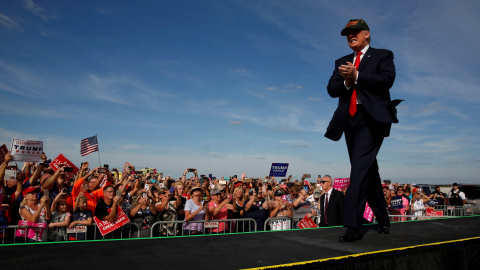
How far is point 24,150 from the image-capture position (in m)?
9.09

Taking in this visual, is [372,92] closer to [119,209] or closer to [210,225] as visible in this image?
[210,225]

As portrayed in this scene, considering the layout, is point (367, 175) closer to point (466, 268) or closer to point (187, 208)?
point (466, 268)

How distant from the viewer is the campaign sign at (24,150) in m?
9.02

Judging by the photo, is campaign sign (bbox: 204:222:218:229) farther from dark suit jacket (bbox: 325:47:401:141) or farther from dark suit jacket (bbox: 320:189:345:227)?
dark suit jacket (bbox: 325:47:401:141)

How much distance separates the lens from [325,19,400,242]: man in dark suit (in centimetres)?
281

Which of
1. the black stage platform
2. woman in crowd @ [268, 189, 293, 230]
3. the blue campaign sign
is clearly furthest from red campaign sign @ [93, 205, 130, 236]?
the blue campaign sign

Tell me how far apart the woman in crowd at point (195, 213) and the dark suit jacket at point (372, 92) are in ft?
14.0

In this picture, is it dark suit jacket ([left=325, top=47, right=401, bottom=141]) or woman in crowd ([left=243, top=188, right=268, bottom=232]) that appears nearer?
dark suit jacket ([left=325, top=47, right=401, bottom=141])

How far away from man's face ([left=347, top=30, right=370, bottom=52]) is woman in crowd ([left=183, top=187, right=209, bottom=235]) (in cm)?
462

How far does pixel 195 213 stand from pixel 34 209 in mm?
2821

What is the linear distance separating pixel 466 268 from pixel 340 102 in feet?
5.08

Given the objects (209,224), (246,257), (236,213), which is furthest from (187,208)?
(246,257)

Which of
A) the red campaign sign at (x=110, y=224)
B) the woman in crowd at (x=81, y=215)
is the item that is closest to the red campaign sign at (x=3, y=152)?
the woman in crowd at (x=81, y=215)

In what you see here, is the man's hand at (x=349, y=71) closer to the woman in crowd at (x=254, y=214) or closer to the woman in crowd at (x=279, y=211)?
the woman in crowd at (x=279, y=211)
